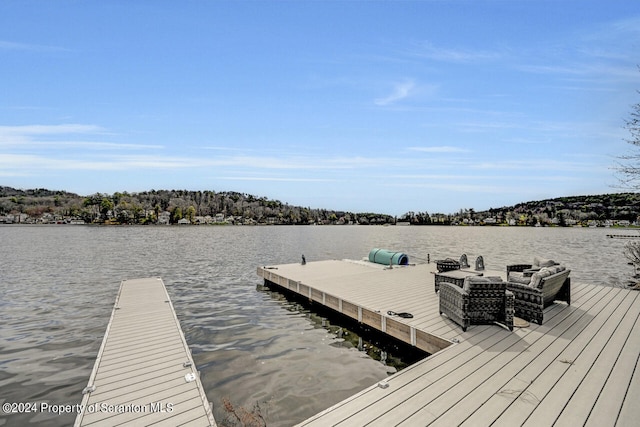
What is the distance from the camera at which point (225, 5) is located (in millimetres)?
11062

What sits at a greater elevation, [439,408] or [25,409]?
[439,408]

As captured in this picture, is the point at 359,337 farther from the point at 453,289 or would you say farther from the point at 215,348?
the point at 215,348

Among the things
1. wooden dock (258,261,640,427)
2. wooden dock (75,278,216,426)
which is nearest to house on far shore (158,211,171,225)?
wooden dock (75,278,216,426)

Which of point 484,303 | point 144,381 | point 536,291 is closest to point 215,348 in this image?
point 144,381

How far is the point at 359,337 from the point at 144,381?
5280 millimetres

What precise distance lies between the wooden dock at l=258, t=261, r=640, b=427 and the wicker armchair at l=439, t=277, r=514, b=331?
0.71ft

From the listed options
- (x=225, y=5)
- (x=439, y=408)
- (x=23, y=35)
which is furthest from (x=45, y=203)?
(x=439, y=408)

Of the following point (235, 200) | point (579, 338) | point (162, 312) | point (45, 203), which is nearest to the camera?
point (579, 338)

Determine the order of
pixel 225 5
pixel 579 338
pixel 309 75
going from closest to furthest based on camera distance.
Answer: pixel 579 338 < pixel 225 5 < pixel 309 75

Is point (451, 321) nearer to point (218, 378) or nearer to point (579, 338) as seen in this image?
point (579, 338)

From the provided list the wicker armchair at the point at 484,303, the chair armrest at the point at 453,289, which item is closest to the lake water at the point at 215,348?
the wicker armchair at the point at 484,303

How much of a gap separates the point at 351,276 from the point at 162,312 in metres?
6.92

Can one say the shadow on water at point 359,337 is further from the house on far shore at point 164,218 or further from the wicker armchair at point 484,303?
the house on far shore at point 164,218

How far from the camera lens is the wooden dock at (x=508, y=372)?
3.31m
